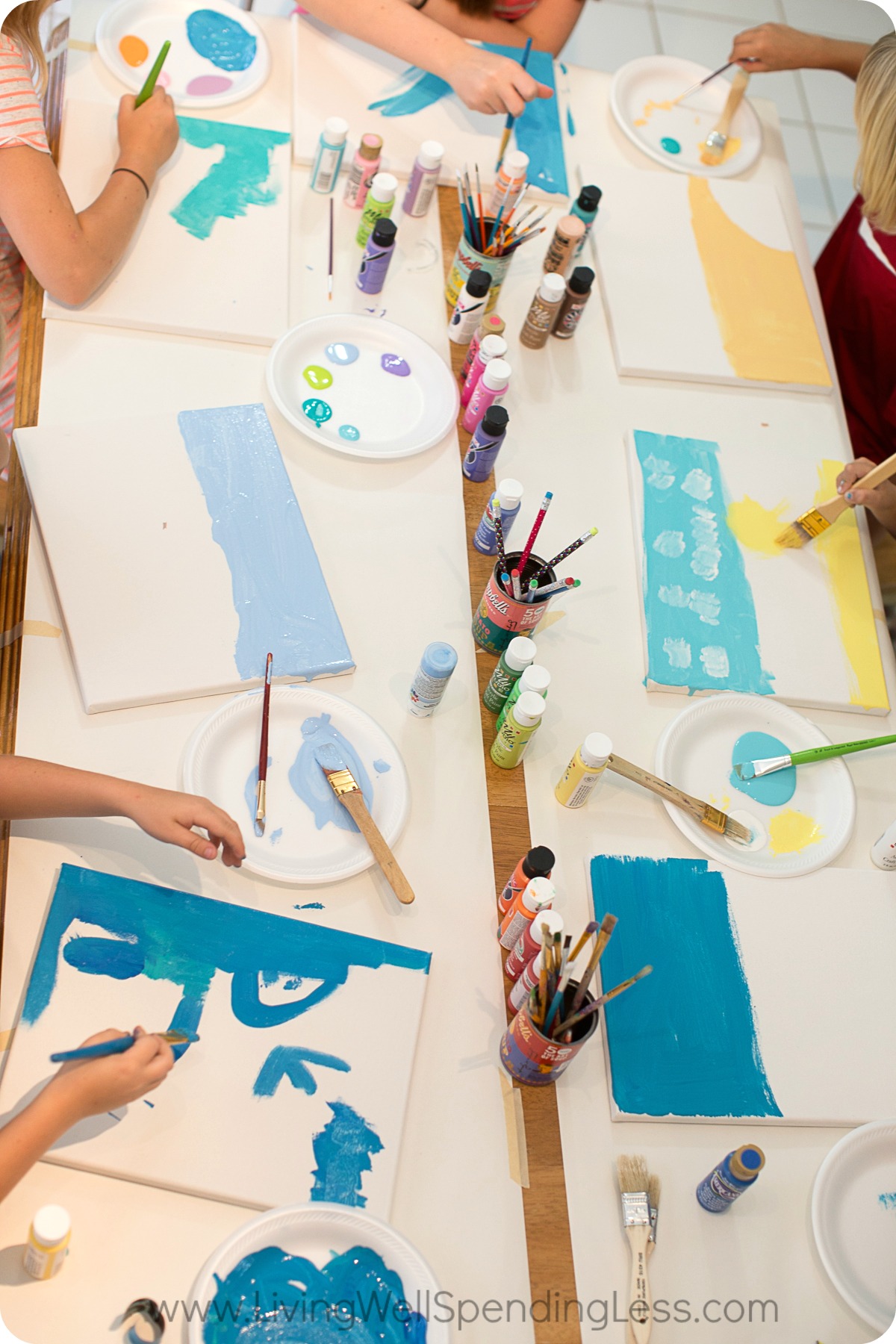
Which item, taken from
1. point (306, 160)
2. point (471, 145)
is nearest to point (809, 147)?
point (471, 145)

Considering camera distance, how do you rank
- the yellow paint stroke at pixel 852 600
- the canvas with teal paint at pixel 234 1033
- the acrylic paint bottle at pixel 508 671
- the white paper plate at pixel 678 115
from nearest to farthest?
the canvas with teal paint at pixel 234 1033
the acrylic paint bottle at pixel 508 671
the yellow paint stroke at pixel 852 600
the white paper plate at pixel 678 115

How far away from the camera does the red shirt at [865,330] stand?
1.99 metres

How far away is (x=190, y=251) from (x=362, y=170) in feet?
1.09

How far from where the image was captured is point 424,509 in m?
1.51

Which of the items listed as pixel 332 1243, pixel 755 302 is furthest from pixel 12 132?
pixel 332 1243

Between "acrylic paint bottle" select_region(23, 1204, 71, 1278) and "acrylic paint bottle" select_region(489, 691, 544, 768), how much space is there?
69 cm

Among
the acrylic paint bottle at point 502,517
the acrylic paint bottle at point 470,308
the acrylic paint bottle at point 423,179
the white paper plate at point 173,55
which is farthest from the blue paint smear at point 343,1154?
the white paper plate at point 173,55

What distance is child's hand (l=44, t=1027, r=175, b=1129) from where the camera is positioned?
3.13 feet

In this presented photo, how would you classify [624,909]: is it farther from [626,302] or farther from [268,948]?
[626,302]

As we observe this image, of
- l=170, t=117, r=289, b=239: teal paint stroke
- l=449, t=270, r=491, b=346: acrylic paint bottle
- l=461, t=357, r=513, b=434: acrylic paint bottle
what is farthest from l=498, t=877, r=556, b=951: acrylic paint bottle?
l=170, t=117, r=289, b=239: teal paint stroke

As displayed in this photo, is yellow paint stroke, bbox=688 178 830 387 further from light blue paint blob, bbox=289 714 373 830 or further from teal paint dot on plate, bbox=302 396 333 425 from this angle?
light blue paint blob, bbox=289 714 373 830

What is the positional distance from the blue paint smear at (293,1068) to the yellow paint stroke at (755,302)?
1297 mm

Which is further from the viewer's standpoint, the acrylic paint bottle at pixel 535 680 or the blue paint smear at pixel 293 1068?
the acrylic paint bottle at pixel 535 680

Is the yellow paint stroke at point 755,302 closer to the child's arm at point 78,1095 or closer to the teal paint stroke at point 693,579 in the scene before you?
the teal paint stroke at point 693,579
